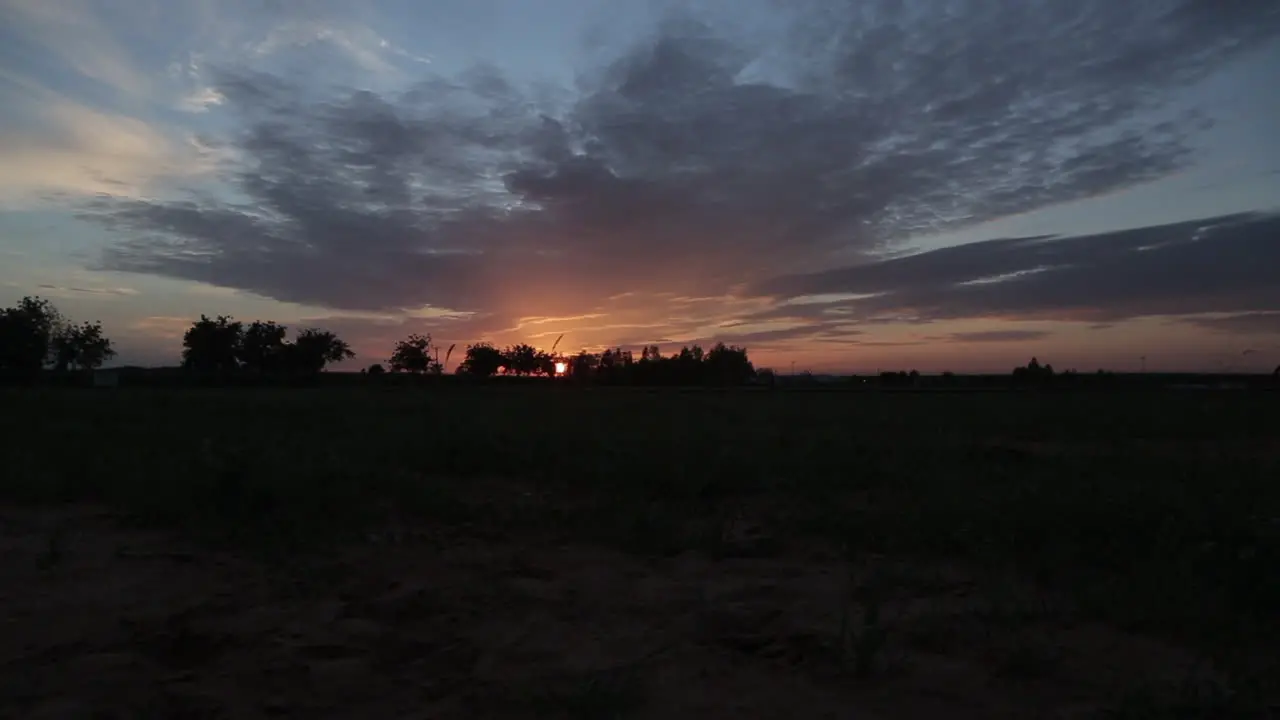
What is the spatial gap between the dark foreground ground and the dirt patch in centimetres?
2

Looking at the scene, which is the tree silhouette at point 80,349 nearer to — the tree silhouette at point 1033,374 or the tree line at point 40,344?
the tree line at point 40,344

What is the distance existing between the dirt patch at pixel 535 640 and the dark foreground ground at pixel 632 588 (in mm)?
19

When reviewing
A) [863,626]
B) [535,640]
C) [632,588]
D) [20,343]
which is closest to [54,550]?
[535,640]

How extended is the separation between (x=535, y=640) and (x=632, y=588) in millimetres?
1045

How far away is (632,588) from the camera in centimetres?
509

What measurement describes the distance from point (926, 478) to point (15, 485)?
887 centimetres

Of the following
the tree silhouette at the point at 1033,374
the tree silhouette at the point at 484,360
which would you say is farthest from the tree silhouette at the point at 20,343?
the tree silhouette at the point at 1033,374

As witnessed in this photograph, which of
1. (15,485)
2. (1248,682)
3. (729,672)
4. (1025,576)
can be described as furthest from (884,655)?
(15,485)

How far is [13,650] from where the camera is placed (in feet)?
12.7

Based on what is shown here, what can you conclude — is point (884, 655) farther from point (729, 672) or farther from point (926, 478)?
point (926, 478)

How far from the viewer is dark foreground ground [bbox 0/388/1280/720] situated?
349cm

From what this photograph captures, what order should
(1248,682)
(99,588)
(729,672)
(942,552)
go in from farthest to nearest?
(942,552) < (99,588) < (729,672) < (1248,682)

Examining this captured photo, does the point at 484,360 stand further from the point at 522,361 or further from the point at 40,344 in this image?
the point at 40,344

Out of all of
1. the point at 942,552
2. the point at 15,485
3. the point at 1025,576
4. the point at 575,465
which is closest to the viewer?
the point at 1025,576
